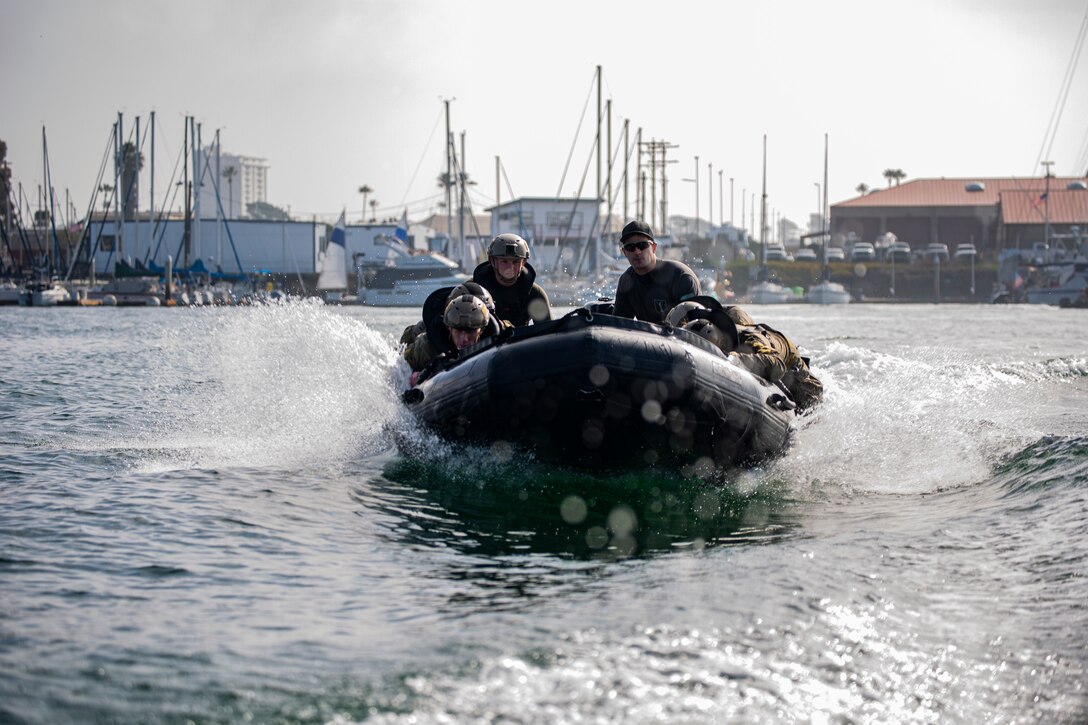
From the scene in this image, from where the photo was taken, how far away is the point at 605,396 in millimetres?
7562

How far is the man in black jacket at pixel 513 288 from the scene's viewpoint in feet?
34.5

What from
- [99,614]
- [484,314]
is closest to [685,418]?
[484,314]

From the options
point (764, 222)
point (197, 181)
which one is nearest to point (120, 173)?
point (197, 181)

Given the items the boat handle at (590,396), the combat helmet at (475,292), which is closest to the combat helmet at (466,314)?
the combat helmet at (475,292)

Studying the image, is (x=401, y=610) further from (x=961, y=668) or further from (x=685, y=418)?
(x=685, y=418)

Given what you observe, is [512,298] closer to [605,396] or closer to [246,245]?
[605,396]

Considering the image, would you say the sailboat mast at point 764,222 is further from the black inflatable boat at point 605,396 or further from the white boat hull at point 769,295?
the black inflatable boat at point 605,396

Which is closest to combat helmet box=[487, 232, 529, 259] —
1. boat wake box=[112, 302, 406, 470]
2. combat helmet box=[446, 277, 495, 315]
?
combat helmet box=[446, 277, 495, 315]

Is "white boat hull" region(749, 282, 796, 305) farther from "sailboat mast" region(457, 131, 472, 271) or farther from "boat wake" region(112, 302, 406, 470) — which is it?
"boat wake" region(112, 302, 406, 470)

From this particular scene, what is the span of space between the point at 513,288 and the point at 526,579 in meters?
5.42

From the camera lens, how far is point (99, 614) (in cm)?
479

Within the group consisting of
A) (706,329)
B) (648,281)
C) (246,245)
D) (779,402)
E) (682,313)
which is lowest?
(779,402)

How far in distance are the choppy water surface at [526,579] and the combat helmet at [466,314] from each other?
3.07 feet

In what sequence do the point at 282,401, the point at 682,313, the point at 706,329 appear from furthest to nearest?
1. the point at 282,401
2. the point at 682,313
3. the point at 706,329
